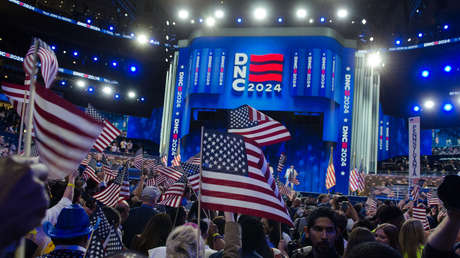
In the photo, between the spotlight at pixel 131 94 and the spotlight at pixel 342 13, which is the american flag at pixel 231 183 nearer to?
the spotlight at pixel 342 13

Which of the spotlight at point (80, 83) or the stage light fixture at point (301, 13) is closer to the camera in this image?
the stage light fixture at point (301, 13)

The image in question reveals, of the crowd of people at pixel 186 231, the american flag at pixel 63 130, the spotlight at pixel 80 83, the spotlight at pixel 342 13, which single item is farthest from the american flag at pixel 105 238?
the spotlight at pixel 80 83

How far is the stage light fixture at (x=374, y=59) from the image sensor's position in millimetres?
29459

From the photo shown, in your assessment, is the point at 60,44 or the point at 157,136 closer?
the point at 60,44

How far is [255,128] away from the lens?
856 centimetres

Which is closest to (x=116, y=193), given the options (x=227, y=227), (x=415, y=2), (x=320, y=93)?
(x=227, y=227)

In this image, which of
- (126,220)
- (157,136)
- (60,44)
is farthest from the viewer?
(157,136)

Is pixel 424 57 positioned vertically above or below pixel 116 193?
above

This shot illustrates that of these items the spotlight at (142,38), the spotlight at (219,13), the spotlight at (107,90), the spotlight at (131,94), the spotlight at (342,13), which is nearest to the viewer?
the spotlight at (342,13)

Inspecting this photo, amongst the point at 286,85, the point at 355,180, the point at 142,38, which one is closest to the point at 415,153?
the point at 355,180

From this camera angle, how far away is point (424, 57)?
3359cm

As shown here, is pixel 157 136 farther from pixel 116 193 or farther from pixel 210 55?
pixel 116 193

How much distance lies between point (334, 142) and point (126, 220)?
27.1m

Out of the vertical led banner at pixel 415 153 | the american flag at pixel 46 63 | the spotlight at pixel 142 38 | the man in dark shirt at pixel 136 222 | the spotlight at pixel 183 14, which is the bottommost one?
the man in dark shirt at pixel 136 222
